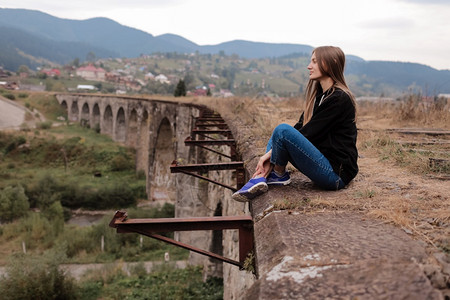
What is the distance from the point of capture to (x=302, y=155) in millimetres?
2670

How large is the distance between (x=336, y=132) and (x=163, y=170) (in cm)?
2009

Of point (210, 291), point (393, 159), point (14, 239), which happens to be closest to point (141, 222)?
point (393, 159)

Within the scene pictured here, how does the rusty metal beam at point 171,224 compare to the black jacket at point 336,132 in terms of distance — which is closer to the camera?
the rusty metal beam at point 171,224

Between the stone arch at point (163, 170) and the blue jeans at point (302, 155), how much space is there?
17.9 meters

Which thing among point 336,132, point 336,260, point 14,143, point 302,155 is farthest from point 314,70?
point 14,143

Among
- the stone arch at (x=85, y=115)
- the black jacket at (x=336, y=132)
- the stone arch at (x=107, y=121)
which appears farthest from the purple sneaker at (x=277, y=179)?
the stone arch at (x=85, y=115)

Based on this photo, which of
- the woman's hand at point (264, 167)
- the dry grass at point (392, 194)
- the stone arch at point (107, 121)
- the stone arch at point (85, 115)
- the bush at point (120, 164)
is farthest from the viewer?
the stone arch at point (85, 115)

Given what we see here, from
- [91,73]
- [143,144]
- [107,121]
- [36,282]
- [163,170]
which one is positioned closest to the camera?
[36,282]

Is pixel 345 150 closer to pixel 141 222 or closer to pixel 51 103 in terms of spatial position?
pixel 141 222

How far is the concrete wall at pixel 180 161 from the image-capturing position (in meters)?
5.50

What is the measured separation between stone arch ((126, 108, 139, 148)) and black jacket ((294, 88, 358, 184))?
83.5 ft

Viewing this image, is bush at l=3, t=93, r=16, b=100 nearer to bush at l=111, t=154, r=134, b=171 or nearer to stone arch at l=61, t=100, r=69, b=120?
stone arch at l=61, t=100, r=69, b=120

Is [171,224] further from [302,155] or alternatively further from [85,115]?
[85,115]

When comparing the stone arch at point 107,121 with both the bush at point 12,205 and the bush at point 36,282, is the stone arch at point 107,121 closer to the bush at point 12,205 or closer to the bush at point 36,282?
the bush at point 12,205
